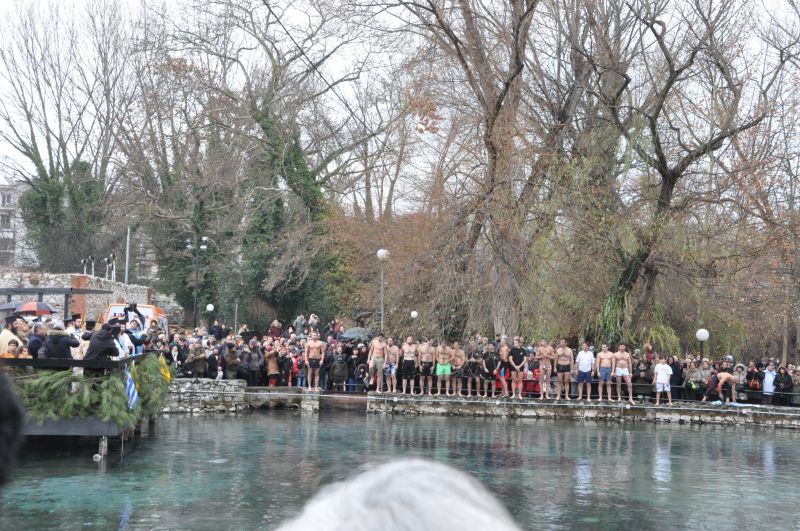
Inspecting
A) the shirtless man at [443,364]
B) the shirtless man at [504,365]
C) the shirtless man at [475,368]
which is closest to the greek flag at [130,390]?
the shirtless man at [443,364]

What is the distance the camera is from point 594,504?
13.3 metres

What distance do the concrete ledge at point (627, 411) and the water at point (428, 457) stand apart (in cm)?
174

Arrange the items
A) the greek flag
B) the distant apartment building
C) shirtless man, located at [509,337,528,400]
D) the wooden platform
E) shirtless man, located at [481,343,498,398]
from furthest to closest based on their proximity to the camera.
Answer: the distant apartment building → shirtless man, located at [481,343,498,398] → shirtless man, located at [509,337,528,400] → the greek flag → the wooden platform

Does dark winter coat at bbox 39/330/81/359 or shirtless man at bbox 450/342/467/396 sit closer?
dark winter coat at bbox 39/330/81/359

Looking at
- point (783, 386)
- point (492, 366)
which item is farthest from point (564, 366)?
point (783, 386)

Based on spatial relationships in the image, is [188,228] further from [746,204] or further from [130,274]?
[746,204]

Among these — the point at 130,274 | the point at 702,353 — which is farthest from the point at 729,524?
the point at 130,274

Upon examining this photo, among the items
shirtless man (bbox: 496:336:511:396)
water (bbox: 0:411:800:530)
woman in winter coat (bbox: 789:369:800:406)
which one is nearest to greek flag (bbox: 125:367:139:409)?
water (bbox: 0:411:800:530)

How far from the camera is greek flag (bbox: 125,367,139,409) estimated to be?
52.7 ft

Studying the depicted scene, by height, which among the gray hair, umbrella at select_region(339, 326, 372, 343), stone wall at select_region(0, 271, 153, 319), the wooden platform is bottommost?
the wooden platform

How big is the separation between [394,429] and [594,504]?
369 inches

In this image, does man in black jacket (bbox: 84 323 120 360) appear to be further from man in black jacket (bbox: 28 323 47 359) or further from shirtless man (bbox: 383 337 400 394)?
shirtless man (bbox: 383 337 400 394)

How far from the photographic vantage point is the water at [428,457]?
40.0ft

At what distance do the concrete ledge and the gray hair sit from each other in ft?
82.3
